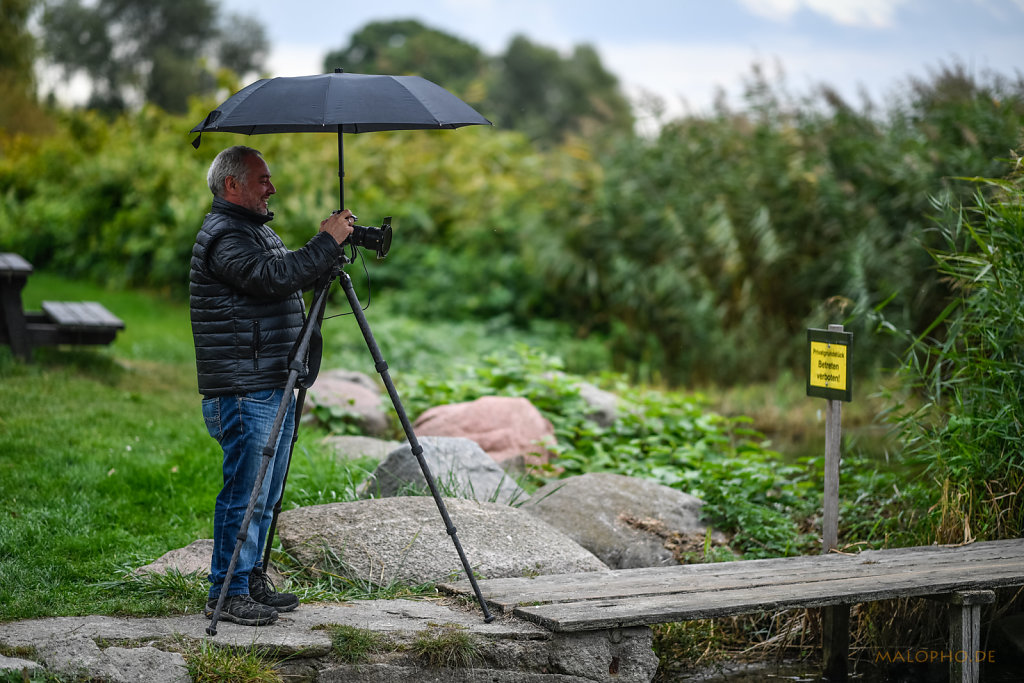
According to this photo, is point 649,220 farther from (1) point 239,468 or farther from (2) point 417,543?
(1) point 239,468

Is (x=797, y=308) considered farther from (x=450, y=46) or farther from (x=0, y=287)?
(x=450, y=46)

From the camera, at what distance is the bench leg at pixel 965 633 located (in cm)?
468

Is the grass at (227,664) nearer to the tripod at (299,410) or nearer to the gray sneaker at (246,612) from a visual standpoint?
the tripod at (299,410)

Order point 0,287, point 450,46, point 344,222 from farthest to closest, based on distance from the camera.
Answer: point 450,46, point 0,287, point 344,222

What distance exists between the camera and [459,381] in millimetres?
8617

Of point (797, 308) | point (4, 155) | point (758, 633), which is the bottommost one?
point (758, 633)

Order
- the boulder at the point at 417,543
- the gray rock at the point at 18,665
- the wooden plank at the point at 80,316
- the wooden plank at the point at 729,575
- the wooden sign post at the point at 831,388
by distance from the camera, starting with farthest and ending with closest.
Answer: the wooden plank at the point at 80,316
the wooden sign post at the point at 831,388
the boulder at the point at 417,543
the wooden plank at the point at 729,575
the gray rock at the point at 18,665

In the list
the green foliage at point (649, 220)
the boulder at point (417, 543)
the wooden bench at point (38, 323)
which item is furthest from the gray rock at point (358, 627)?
the green foliage at point (649, 220)

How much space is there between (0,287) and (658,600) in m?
6.08

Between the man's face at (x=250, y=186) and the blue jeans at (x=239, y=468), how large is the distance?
0.76 m

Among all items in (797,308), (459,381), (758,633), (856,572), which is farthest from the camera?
(797,308)

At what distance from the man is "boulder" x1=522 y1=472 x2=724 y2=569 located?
210 centimetres

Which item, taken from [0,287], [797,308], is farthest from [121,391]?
[797,308]

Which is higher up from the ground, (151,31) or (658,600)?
(151,31)
